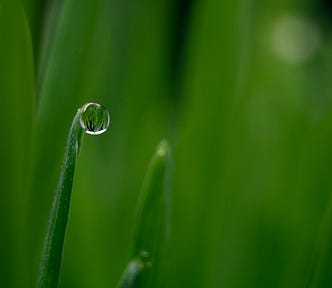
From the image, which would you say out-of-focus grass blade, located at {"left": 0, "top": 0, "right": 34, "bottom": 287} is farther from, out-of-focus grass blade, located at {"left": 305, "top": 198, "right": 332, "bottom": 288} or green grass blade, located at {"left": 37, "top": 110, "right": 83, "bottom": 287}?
out-of-focus grass blade, located at {"left": 305, "top": 198, "right": 332, "bottom": 288}

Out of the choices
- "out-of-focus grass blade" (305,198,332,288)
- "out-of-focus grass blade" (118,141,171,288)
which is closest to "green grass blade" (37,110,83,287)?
"out-of-focus grass blade" (118,141,171,288)

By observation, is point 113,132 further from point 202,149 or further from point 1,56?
point 1,56

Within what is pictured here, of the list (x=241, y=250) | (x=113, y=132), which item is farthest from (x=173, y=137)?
(x=241, y=250)

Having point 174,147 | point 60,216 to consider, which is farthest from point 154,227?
point 174,147

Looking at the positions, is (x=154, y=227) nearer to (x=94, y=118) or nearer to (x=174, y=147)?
(x=94, y=118)

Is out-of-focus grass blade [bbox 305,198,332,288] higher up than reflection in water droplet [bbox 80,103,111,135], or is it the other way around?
reflection in water droplet [bbox 80,103,111,135]
